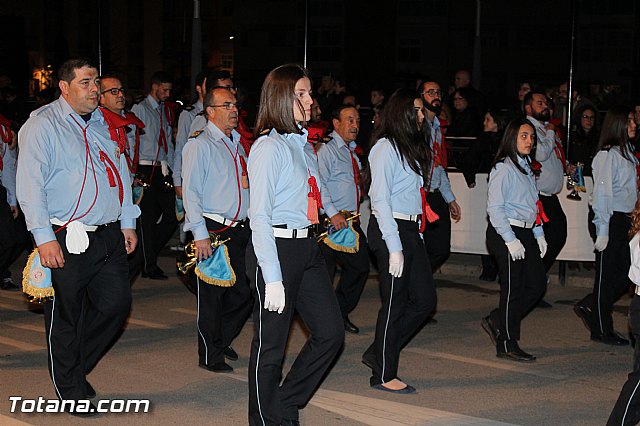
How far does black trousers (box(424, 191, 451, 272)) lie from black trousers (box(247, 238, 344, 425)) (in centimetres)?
426

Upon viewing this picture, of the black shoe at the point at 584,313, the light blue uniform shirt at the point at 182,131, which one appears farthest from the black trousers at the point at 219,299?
the black shoe at the point at 584,313

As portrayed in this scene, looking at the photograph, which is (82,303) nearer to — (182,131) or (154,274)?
(182,131)

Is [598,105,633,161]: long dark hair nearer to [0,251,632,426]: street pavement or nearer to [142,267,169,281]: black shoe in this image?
[0,251,632,426]: street pavement

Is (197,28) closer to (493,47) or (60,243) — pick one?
(60,243)

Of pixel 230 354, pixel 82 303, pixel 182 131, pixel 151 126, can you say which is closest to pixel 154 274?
pixel 151 126

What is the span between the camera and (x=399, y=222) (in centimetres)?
687

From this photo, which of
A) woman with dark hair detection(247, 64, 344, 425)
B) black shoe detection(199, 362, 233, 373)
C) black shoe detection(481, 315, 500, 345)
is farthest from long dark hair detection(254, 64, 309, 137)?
black shoe detection(481, 315, 500, 345)

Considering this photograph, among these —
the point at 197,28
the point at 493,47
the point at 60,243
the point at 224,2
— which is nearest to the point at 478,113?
the point at 197,28

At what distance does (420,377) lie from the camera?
24.1 feet

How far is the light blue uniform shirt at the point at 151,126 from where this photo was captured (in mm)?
11375

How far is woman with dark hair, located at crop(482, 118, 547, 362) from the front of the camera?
25.8ft

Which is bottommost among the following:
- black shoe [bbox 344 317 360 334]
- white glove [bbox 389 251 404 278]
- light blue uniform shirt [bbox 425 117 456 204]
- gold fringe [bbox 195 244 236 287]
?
black shoe [bbox 344 317 360 334]

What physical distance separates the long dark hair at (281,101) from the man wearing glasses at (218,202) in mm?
1965

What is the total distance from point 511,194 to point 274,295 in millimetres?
3245
